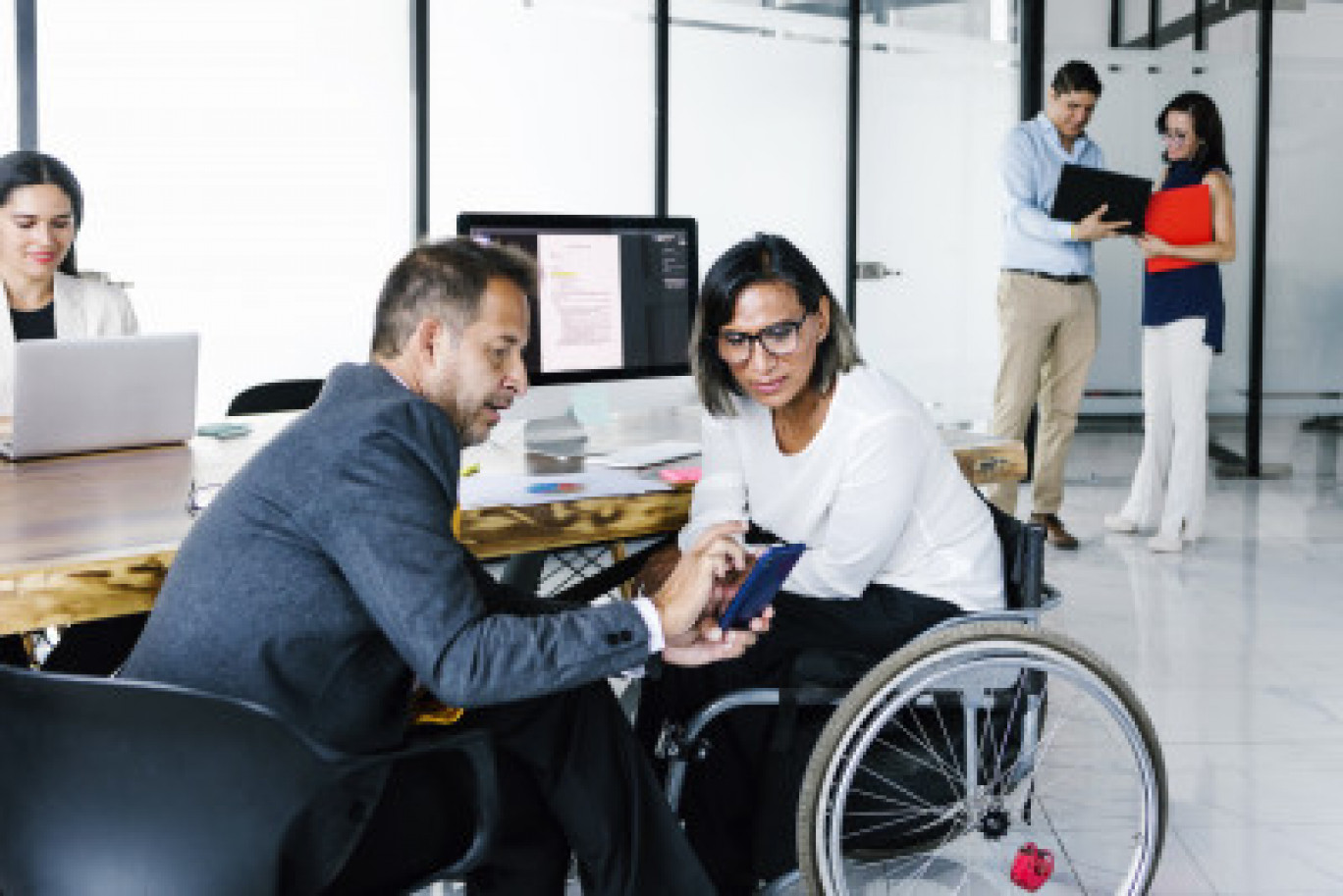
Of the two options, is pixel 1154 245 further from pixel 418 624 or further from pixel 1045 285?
pixel 418 624

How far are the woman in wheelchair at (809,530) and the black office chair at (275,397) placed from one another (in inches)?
59.8

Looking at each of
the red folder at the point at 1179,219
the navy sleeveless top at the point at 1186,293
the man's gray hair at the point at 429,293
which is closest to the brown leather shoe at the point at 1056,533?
the navy sleeveless top at the point at 1186,293

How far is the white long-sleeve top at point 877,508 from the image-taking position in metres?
2.23

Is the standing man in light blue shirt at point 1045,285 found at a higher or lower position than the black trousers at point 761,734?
higher

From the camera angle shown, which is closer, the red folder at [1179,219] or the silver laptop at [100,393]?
the silver laptop at [100,393]

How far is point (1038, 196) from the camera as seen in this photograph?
5.46 meters

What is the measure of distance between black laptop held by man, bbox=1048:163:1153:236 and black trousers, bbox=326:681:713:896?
3962 mm

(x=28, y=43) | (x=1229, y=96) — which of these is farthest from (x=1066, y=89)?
(x=28, y=43)

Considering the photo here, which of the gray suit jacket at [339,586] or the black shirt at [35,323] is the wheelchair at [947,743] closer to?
the gray suit jacket at [339,586]

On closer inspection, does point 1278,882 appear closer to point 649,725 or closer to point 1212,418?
point 649,725

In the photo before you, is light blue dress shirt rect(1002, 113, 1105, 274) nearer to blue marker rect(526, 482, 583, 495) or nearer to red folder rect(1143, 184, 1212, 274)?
red folder rect(1143, 184, 1212, 274)

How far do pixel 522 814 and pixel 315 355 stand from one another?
13.4 feet

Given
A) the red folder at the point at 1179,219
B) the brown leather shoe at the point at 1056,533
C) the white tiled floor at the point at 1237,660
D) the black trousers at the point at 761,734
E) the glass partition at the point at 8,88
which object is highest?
the glass partition at the point at 8,88

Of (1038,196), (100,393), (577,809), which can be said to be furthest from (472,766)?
(1038,196)
